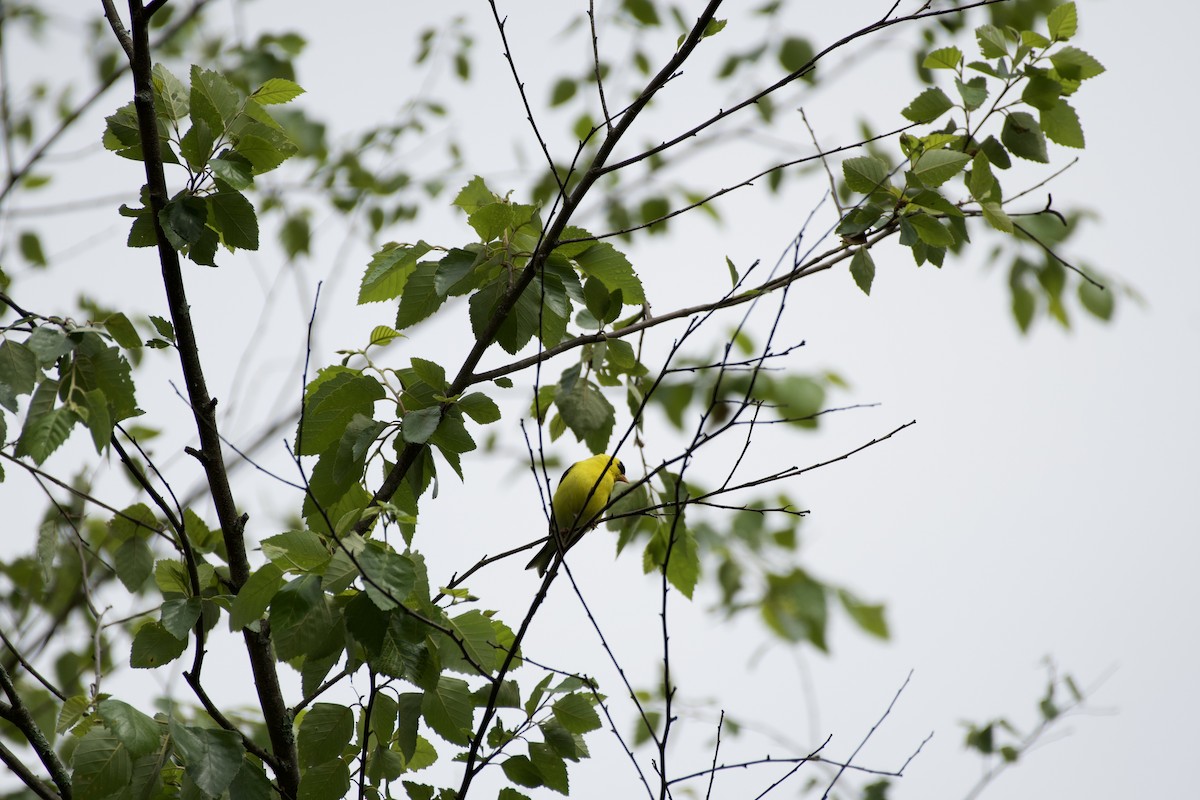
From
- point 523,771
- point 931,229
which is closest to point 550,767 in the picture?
point 523,771

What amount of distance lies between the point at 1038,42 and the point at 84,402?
229cm

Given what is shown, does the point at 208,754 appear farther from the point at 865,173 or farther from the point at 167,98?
the point at 865,173

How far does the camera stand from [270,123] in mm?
2111

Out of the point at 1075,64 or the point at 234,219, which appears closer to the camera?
the point at 234,219

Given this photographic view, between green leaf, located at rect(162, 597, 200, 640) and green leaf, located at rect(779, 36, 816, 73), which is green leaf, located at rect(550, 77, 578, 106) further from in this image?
green leaf, located at rect(162, 597, 200, 640)

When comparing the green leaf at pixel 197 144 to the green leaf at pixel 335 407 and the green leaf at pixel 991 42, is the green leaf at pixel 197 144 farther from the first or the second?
the green leaf at pixel 991 42

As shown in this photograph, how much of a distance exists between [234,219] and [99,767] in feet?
3.51

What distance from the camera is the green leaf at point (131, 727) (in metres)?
1.74

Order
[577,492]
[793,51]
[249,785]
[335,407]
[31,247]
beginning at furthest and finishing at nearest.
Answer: [793,51] < [31,247] < [577,492] < [335,407] < [249,785]

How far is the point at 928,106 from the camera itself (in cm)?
248

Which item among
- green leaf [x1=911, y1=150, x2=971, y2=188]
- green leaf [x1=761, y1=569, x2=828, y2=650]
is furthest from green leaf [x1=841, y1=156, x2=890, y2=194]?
green leaf [x1=761, y1=569, x2=828, y2=650]

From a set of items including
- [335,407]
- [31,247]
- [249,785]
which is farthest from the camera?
[31,247]

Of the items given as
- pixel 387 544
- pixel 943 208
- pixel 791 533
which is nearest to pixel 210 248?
pixel 387 544

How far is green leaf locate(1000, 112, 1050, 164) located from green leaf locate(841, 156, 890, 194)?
0.41m
